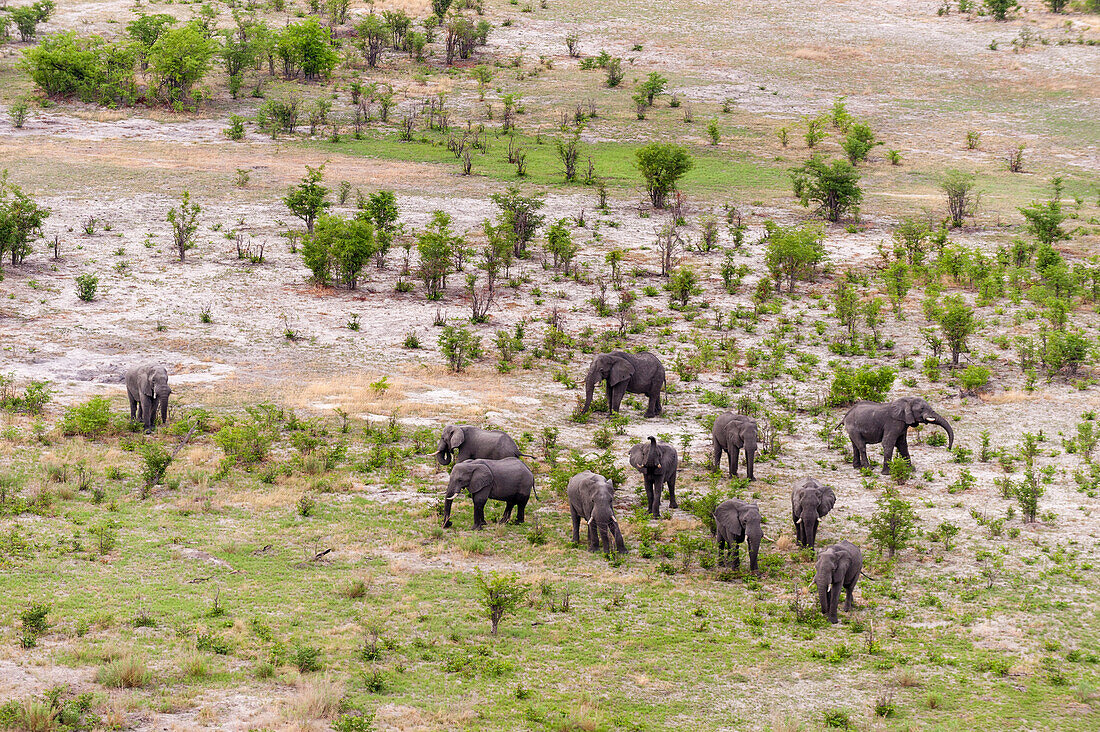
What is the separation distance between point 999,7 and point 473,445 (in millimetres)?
74205

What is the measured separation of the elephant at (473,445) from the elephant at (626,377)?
17.1ft

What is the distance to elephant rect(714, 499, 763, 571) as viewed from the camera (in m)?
17.7

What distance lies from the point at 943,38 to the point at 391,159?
149 ft

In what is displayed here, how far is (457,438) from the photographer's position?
21.3 m

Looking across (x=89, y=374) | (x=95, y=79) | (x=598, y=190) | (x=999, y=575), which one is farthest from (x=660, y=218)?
(x=95, y=79)

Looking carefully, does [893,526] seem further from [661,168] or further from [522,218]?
[661,168]

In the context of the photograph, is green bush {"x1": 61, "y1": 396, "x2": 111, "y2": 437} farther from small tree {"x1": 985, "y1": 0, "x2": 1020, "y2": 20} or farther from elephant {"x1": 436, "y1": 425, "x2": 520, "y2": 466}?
small tree {"x1": 985, "y1": 0, "x2": 1020, "y2": 20}

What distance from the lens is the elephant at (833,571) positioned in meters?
15.9

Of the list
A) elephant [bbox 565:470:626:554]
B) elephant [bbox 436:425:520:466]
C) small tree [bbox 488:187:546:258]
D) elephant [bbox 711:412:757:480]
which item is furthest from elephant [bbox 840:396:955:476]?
small tree [bbox 488:187:546:258]

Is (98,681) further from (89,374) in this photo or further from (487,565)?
(89,374)

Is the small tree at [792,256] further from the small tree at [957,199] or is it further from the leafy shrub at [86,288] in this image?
the leafy shrub at [86,288]

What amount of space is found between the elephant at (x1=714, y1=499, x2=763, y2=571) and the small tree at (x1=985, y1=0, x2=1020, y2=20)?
2951 inches

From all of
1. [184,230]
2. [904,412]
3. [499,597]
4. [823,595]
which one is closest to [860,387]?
[904,412]

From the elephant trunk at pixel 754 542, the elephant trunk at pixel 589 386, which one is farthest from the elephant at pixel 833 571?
the elephant trunk at pixel 589 386
